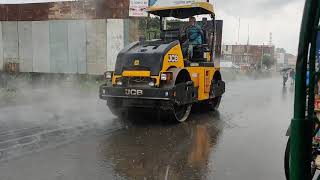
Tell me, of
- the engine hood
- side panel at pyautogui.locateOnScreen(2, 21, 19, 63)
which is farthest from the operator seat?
side panel at pyautogui.locateOnScreen(2, 21, 19, 63)

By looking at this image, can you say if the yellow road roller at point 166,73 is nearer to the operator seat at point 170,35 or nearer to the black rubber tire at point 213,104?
the operator seat at point 170,35

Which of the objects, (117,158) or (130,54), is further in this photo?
(130,54)

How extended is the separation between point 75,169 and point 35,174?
531mm

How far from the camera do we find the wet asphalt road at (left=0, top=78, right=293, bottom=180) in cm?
576

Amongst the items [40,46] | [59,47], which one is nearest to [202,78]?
[59,47]

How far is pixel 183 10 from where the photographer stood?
11.3m

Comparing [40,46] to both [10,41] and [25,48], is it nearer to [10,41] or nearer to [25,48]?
[25,48]

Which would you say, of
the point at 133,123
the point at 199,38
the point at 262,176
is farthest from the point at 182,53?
the point at 262,176

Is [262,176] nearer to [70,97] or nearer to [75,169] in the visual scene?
[75,169]

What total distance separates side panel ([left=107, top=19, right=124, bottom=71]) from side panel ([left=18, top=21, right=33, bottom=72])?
421 centimetres

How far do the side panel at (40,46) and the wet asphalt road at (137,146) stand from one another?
10.2 m

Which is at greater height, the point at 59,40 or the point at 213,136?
the point at 59,40

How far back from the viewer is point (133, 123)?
9617mm

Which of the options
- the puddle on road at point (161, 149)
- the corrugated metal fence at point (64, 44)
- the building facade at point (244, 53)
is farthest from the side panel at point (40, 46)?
the building facade at point (244, 53)
